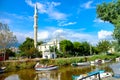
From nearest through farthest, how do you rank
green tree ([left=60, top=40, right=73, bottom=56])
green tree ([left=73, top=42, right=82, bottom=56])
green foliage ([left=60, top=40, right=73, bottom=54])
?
green tree ([left=60, top=40, right=73, bottom=56]), green foliage ([left=60, top=40, right=73, bottom=54]), green tree ([left=73, top=42, right=82, bottom=56])

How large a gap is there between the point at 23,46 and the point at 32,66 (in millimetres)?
25888

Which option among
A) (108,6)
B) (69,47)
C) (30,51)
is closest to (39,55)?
(30,51)

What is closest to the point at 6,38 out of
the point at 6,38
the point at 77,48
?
the point at 6,38

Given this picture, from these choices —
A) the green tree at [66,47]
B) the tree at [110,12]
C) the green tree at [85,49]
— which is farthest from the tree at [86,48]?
the tree at [110,12]

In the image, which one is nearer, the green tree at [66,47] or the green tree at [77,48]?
the green tree at [66,47]

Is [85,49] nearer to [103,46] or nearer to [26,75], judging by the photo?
[103,46]

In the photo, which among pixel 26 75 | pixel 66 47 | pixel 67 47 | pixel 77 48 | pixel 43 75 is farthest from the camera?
pixel 77 48

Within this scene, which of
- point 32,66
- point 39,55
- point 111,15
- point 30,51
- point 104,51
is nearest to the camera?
point 111,15

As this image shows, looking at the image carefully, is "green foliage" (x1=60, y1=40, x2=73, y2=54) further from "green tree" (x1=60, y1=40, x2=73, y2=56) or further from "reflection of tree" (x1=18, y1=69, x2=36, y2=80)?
"reflection of tree" (x1=18, y1=69, x2=36, y2=80)

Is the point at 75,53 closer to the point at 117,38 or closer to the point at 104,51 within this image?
the point at 104,51

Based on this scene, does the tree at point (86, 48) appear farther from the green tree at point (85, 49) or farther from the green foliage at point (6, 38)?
the green foliage at point (6, 38)

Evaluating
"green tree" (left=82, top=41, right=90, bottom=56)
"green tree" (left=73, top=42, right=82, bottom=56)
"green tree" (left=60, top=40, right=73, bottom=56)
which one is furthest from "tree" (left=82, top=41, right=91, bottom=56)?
"green tree" (left=60, top=40, right=73, bottom=56)

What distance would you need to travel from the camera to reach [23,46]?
85.7 m

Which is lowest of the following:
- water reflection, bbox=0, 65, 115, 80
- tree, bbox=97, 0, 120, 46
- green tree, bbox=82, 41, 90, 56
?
water reflection, bbox=0, 65, 115, 80
